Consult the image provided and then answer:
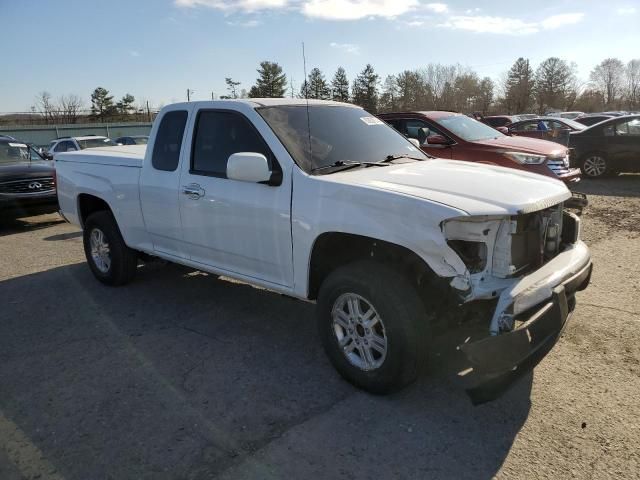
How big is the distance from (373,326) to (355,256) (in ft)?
1.89

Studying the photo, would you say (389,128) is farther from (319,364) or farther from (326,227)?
(319,364)

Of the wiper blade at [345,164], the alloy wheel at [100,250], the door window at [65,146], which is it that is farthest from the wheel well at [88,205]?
the door window at [65,146]

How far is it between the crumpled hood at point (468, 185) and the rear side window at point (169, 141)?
5.77 feet

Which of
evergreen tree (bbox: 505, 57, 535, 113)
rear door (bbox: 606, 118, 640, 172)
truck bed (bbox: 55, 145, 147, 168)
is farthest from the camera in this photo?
evergreen tree (bbox: 505, 57, 535, 113)

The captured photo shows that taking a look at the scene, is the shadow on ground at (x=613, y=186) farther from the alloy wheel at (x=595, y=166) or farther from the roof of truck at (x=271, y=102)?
the roof of truck at (x=271, y=102)

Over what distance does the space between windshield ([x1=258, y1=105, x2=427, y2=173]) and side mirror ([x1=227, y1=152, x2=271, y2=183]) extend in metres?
0.27

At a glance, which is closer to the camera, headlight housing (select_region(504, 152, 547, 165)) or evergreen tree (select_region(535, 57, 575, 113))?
headlight housing (select_region(504, 152, 547, 165))

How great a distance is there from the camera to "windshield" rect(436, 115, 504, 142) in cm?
916

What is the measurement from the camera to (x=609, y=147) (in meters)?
13.0

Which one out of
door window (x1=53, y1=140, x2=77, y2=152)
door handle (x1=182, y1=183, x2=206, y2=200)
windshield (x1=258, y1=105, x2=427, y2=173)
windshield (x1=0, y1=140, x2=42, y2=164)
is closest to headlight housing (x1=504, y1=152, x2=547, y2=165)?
windshield (x1=258, y1=105, x2=427, y2=173)

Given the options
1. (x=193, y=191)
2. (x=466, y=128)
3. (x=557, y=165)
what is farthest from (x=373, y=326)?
(x=466, y=128)

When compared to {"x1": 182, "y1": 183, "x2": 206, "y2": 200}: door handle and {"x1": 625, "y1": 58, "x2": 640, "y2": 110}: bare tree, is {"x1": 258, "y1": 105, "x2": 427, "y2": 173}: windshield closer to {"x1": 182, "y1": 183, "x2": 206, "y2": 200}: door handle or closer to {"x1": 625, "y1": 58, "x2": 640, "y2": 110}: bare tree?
{"x1": 182, "y1": 183, "x2": 206, "y2": 200}: door handle

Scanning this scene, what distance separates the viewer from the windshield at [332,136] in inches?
153

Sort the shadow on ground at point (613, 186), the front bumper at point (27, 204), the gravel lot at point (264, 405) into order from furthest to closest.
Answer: the shadow on ground at point (613, 186)
the front bumper at point (27, 204)
the gravel lot at point (264, 405)
